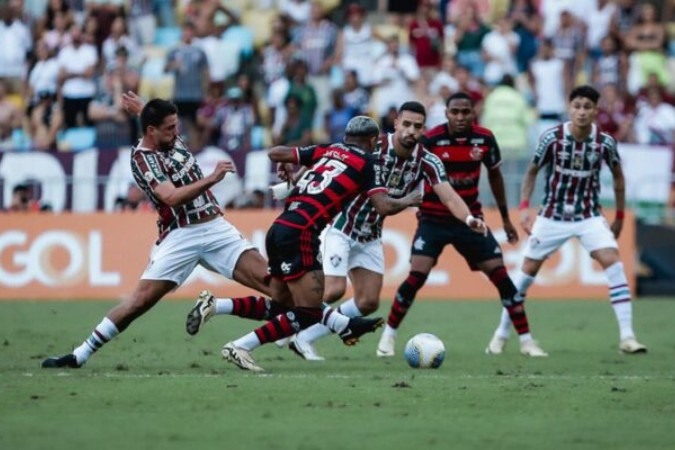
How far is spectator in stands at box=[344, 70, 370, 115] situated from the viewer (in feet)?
84.7

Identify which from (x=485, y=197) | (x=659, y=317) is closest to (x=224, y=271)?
(x=659, y=317)

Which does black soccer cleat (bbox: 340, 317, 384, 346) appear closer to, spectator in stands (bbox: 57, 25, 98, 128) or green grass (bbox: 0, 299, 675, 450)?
green grass (bbox: 0, 299, 675, 450)

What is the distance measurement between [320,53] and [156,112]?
15.0 meters

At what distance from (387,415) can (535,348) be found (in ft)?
17.7

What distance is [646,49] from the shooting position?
27156 millimetres

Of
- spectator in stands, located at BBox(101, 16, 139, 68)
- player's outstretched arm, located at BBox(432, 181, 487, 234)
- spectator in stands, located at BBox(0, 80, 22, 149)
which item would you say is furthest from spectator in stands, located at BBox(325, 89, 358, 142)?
player's outstretched arm, located at BBox(432, 181, 487, 234)

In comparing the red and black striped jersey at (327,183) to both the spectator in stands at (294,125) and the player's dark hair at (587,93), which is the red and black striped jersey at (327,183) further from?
the spectator in stands at (294,125)

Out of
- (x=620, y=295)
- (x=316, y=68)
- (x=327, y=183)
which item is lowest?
(x=620, y=295)

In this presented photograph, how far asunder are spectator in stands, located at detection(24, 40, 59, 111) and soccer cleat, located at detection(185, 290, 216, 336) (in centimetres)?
1535

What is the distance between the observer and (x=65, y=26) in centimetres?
2822

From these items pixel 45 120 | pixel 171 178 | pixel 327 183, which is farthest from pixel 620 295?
pixel 45 120

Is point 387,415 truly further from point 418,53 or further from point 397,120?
point 418,53

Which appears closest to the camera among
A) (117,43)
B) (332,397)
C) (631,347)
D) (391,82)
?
(332,397)

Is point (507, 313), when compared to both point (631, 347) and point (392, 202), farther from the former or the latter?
point (392, 202)
